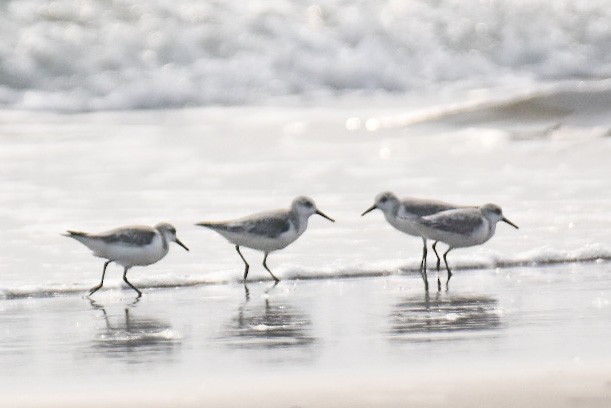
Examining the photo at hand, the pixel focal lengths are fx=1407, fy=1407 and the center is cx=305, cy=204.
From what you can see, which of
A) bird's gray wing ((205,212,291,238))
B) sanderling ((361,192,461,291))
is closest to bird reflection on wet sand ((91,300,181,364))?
bird's gray wing ((205,212,291,238))

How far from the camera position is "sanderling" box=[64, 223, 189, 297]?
8.10 meters

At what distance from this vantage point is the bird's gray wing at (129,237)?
26.7 ft

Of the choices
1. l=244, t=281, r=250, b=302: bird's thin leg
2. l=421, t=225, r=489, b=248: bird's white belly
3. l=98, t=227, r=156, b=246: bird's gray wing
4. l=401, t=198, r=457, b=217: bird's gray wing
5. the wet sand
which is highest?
l=401, t=198, r=457, b=217: bird's gray wing

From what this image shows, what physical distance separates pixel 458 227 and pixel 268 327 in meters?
2.16

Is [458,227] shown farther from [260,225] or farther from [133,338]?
[133,338]

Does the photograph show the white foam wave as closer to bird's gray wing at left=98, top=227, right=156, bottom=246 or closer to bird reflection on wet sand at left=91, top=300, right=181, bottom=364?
bird's gray wing at left=98, top=227, right=156, bottom=246

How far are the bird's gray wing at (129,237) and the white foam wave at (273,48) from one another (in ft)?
30.3

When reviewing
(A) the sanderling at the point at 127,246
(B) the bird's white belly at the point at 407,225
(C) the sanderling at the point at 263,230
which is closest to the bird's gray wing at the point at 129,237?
(A) the sanderling at the point at 127,246

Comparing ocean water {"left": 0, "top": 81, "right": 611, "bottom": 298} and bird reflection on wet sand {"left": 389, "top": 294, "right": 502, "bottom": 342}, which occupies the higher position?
ocean water {"left": 0, "top": 81, "right": 611, "bottom": 298}

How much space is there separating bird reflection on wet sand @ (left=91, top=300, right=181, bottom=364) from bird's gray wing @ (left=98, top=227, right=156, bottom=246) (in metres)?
0.82

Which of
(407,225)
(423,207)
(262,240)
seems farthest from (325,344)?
(423,207)

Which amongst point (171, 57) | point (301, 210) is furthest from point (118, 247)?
point (171, 57)

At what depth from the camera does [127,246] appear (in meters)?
8.11

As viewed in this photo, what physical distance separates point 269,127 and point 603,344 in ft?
30.6
